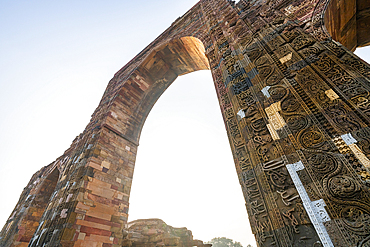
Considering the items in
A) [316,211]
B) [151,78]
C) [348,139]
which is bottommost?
[316,211]

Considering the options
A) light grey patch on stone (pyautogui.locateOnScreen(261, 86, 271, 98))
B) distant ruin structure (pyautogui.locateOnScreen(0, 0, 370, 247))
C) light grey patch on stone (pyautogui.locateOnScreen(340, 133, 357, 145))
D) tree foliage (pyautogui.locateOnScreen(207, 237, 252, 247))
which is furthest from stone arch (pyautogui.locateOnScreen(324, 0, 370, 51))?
tree foliage (pyautogui.locateOnScreen(207, 237, 252, 247))

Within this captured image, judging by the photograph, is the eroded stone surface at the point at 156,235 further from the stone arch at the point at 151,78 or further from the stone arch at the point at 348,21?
the stone arch at the point at 348,21

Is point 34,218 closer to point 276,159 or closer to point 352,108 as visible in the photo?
point 276,159

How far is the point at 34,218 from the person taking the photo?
788 cm

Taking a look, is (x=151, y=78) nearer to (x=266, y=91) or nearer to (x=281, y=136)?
(x=266, y=91)

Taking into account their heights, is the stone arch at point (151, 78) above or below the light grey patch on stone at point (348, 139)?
above

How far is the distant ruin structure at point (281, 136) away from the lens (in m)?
1.70

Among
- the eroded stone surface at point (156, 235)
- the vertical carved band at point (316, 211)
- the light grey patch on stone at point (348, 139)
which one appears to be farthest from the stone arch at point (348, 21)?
the eroded stone surface at point (156, 235)

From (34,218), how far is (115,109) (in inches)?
237

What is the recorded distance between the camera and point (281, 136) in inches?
89.9

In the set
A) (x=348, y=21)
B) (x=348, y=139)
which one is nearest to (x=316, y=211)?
(x=348, y=139)

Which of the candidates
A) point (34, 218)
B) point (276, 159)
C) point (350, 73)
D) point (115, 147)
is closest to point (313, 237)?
point (276, 159)

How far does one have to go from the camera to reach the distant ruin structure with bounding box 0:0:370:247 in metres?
1.70

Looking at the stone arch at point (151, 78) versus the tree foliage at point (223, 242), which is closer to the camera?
the stone arch at point (151, 78)
